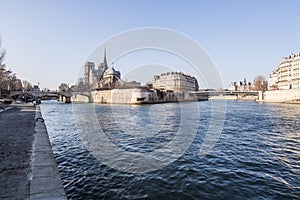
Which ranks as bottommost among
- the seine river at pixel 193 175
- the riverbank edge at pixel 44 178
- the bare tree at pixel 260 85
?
the seine river at pixel 193 175

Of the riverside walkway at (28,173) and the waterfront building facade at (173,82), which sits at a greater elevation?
the waterfront building facade at (173,82)

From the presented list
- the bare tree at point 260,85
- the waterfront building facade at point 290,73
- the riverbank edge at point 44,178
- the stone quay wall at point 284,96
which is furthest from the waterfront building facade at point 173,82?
the riverbank edge at point 44,178

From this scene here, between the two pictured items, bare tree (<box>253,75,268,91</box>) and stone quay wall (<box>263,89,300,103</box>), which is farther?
bare tree (<box>253,75,268,91</box>)

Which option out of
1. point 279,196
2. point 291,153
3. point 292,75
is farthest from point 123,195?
point 292,75

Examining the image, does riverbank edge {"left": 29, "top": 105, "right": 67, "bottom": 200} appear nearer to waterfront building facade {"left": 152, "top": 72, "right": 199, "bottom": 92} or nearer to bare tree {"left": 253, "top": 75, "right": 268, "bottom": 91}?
waterfront building facade {"left": 152, "top": 72, "right": 199, "bottom": 92}

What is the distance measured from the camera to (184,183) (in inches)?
279

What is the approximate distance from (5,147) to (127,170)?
5.50 meters

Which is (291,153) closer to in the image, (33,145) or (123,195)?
(123,195)

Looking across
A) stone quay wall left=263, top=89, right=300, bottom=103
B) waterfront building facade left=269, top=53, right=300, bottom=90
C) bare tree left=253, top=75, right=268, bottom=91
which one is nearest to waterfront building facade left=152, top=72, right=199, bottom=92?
bare tree left=253, top=75, right=268, bottom=91

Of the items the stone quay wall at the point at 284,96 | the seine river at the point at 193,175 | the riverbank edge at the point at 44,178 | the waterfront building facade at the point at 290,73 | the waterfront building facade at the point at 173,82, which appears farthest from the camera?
the waterfront building facade at the point at 173,82

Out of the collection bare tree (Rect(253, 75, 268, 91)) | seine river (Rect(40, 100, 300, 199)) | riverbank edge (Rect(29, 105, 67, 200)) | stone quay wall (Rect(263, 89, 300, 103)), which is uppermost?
bare tree (Rect(253, 75, 268, 91))

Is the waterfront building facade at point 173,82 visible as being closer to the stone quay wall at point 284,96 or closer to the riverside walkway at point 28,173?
the stone quay wall at point 284,96

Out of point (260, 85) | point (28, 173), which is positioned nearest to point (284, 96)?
point (260, 85)

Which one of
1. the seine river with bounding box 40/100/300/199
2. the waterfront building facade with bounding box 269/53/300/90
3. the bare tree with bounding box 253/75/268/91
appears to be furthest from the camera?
the bare tree with bounding box 253/75/268/91
